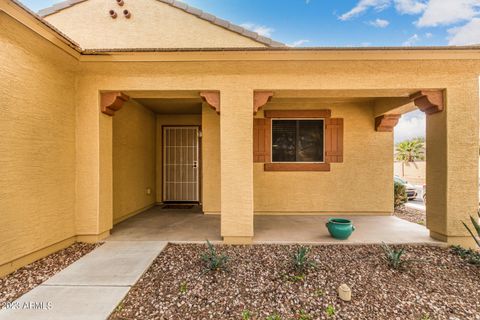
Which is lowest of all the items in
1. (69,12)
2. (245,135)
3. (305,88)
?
(245,135)

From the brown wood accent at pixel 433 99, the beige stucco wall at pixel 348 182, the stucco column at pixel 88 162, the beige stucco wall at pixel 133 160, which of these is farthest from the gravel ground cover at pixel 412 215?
the beige stucco wall at pixel 133 160

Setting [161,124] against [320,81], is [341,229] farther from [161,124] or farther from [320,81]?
[161,124]

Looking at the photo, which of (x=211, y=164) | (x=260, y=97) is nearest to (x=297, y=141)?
(x=211, y=164)

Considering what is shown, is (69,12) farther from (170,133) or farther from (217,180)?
(217,180)

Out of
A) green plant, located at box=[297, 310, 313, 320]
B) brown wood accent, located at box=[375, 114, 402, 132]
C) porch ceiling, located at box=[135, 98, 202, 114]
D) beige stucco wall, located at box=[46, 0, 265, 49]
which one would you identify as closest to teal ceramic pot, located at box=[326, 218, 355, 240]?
green plant, located at box=[297, 310, 313, 320]

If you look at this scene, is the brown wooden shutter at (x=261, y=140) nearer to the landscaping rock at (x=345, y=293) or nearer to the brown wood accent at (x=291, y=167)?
the brown wood accent at (x=291, y=167)

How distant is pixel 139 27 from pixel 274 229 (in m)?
6.02

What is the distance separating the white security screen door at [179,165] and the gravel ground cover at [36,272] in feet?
11.5

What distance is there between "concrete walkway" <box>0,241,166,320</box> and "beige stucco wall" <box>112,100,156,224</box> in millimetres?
1949

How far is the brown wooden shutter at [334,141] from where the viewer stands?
5.80 meters

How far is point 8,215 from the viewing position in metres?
2.77

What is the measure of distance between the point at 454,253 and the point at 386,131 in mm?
3173

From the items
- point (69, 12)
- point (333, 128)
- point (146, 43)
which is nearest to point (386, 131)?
point (333, 128)

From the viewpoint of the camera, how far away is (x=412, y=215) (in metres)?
5.94
